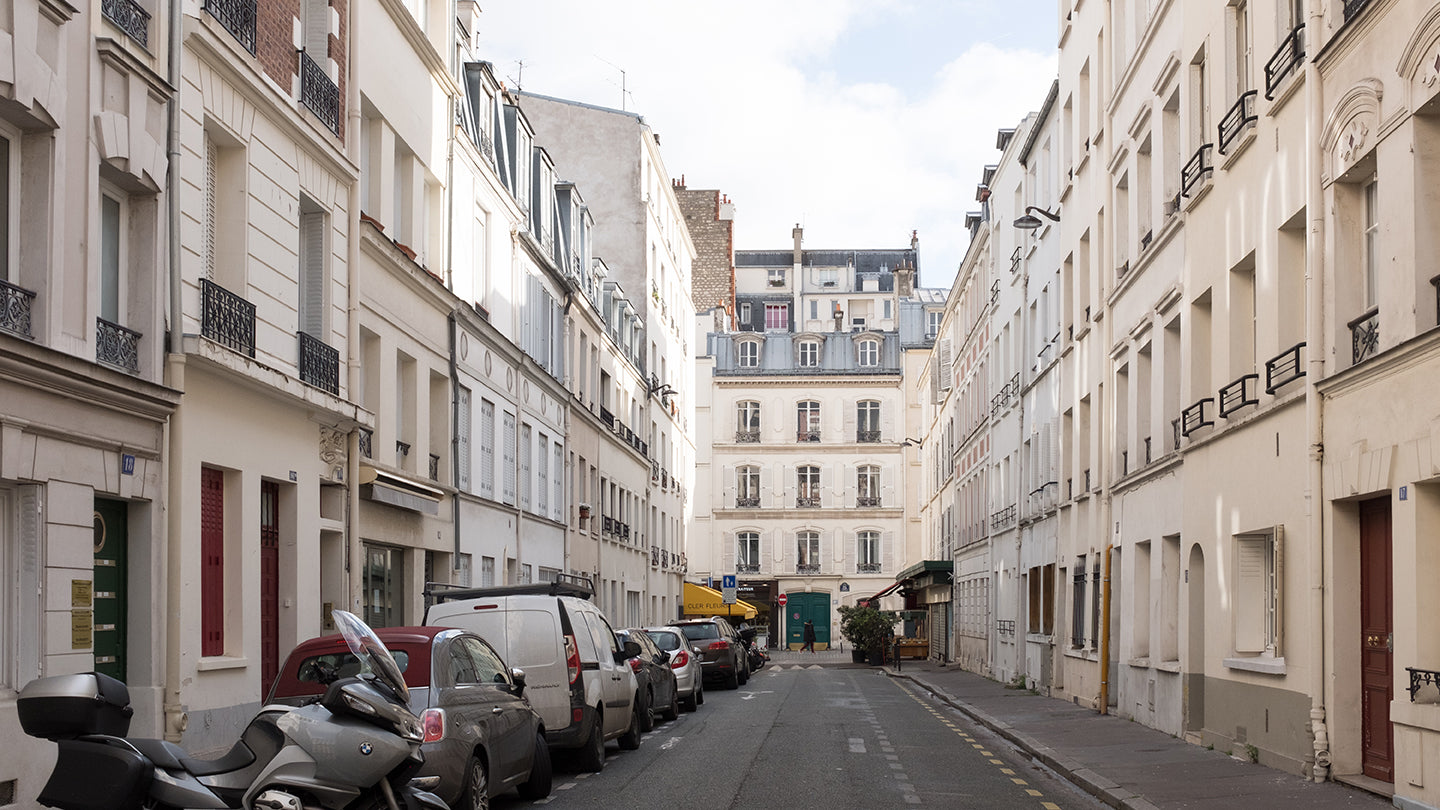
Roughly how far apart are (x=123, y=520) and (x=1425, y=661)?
36.9 feet

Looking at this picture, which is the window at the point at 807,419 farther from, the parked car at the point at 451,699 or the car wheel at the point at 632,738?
the parked car at the point at 451,699

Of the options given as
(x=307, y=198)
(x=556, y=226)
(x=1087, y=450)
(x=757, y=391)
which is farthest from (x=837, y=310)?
(x=307, y=198)

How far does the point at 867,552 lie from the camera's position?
259 feet

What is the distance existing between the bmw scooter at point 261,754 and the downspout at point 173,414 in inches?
311

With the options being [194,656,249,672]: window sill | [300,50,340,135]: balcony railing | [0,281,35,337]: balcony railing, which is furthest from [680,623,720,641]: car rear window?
[0,281,35,337]: balcony railing

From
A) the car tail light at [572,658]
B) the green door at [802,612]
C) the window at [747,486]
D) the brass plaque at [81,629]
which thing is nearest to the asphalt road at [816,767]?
the car tail light at [572,658]

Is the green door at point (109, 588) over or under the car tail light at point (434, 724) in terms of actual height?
over

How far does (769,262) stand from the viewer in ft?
330

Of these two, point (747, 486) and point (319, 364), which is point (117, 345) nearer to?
point (319, 364)

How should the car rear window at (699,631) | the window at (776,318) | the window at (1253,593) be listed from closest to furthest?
the window at (1253,593)
the car rear window at (699,631)
the window at (776,318)

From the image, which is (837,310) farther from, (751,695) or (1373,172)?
(1373,172)

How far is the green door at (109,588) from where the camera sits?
45.8 feet

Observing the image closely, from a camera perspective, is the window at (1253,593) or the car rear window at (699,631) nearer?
the window at (1253,593)

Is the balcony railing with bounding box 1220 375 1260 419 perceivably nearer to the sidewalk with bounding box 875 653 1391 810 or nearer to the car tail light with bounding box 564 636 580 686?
the sidewalk with bounding box 875 653 1391 810
